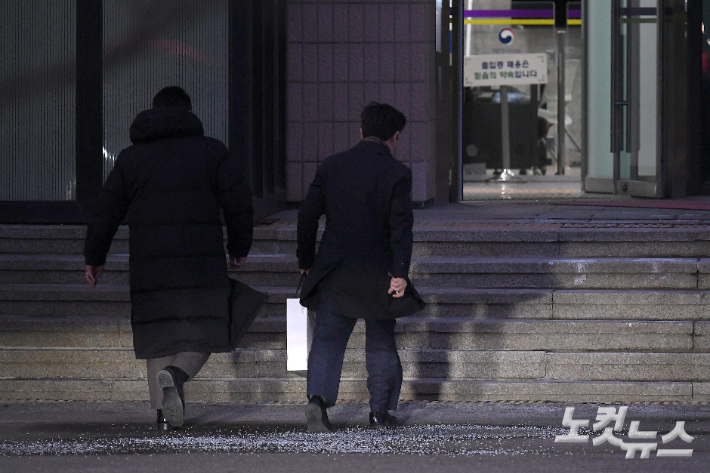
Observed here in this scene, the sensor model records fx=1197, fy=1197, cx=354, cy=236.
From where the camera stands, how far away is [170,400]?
5.82 metres

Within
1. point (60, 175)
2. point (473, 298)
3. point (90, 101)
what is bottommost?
point (473, 298)

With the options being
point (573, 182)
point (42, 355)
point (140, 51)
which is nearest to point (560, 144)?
point (573, 182)

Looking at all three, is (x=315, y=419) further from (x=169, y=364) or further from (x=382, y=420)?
(x=169, y=364)

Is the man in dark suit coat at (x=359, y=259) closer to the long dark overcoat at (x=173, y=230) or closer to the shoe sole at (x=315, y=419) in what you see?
the shoe sole at (x=315, y=419)

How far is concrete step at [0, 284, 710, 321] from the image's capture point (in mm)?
7254

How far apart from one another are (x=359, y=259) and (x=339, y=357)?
1.71 ft

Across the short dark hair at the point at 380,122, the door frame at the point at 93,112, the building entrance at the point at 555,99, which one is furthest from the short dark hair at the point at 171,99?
the building entrance at the point at 555,99

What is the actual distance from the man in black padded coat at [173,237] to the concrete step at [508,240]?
2.07 metres

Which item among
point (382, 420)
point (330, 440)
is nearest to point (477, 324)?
point (382, 420)

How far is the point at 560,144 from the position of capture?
1727 cm

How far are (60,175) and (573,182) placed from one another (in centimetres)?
A: 838

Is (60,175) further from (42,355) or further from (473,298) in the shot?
(473,298)

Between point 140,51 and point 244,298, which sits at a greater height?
point 140,51

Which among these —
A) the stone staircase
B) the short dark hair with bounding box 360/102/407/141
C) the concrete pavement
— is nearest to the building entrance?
the stone staircase
